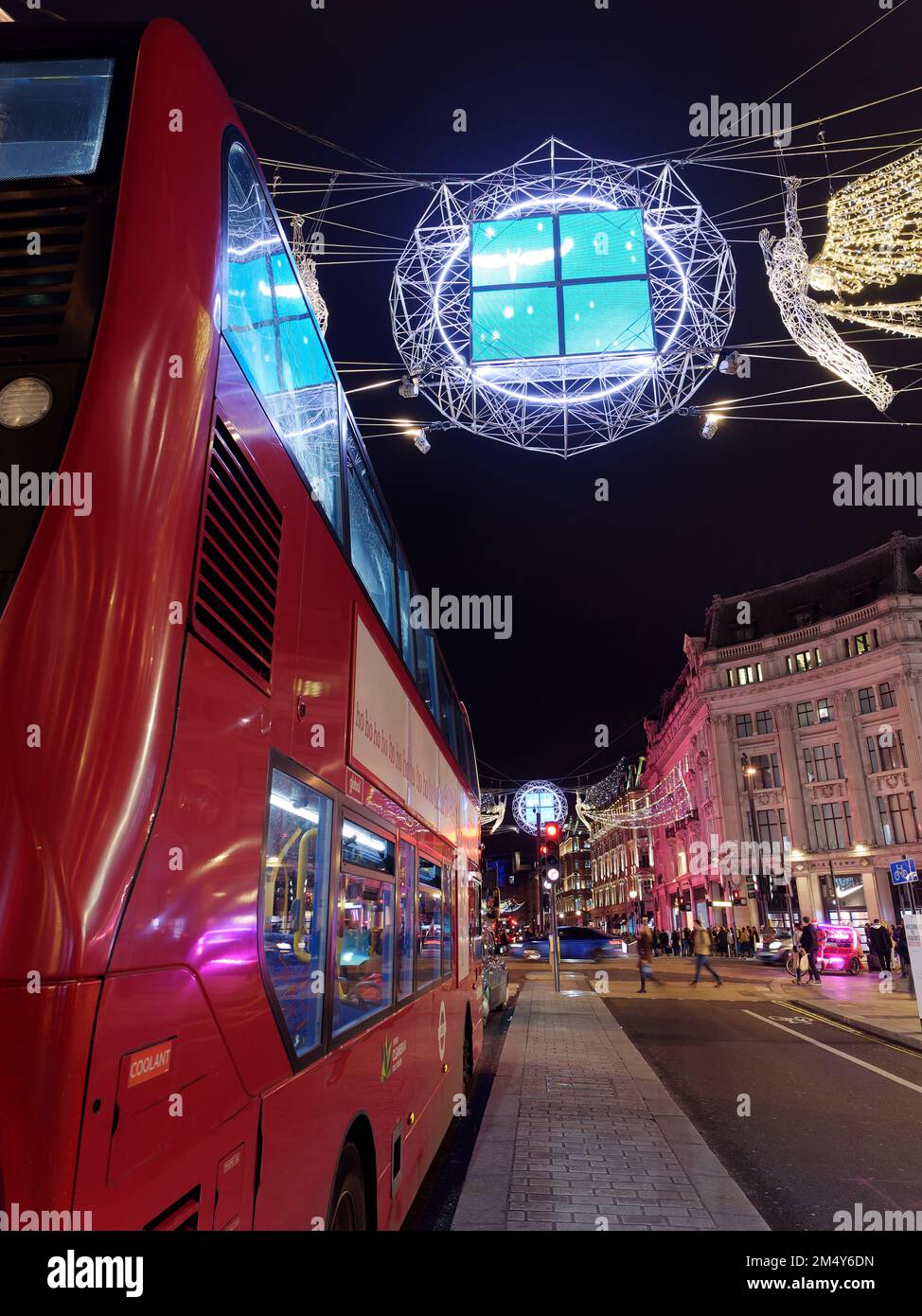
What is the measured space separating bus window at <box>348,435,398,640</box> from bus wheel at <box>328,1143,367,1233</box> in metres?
2.87

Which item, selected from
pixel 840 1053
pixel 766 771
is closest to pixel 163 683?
pixel 840 1053

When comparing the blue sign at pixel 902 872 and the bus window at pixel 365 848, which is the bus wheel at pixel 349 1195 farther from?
the blue sign at pixel 902 872

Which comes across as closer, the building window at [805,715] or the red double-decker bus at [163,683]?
the red double-decker bus at [163,683]

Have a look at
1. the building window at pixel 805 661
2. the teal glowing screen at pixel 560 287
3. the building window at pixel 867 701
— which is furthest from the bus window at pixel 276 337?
the building window at pixel 805 661

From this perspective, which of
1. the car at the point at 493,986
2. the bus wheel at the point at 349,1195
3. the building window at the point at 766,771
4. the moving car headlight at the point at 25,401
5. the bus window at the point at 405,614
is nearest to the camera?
the moving car headlight at the point at 25,401

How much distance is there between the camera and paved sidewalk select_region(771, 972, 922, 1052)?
12.7 m

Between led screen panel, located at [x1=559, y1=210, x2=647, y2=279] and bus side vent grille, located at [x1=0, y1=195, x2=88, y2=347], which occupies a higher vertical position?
led screen panel, located at [x1=559, y1=210, x2=647, y2=279]

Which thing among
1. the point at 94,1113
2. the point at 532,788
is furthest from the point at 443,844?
the point at 532,788

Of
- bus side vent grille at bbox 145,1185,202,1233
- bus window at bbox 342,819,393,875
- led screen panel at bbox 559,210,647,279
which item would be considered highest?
led screen panel at bbox 559,210,647,279

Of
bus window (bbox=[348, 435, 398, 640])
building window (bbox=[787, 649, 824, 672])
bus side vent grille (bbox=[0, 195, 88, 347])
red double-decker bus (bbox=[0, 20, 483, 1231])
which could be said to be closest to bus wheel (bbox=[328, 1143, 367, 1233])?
red double-decker bus (bbox=[0, 20, 483, 1231])

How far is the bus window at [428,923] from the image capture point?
5789 millimetres

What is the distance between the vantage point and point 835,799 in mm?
43844

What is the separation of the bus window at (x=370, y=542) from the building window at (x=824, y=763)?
4504 cm

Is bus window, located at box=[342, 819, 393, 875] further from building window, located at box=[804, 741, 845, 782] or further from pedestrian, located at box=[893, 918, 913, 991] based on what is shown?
building window, located at box=[804, 741, 845, 782]
